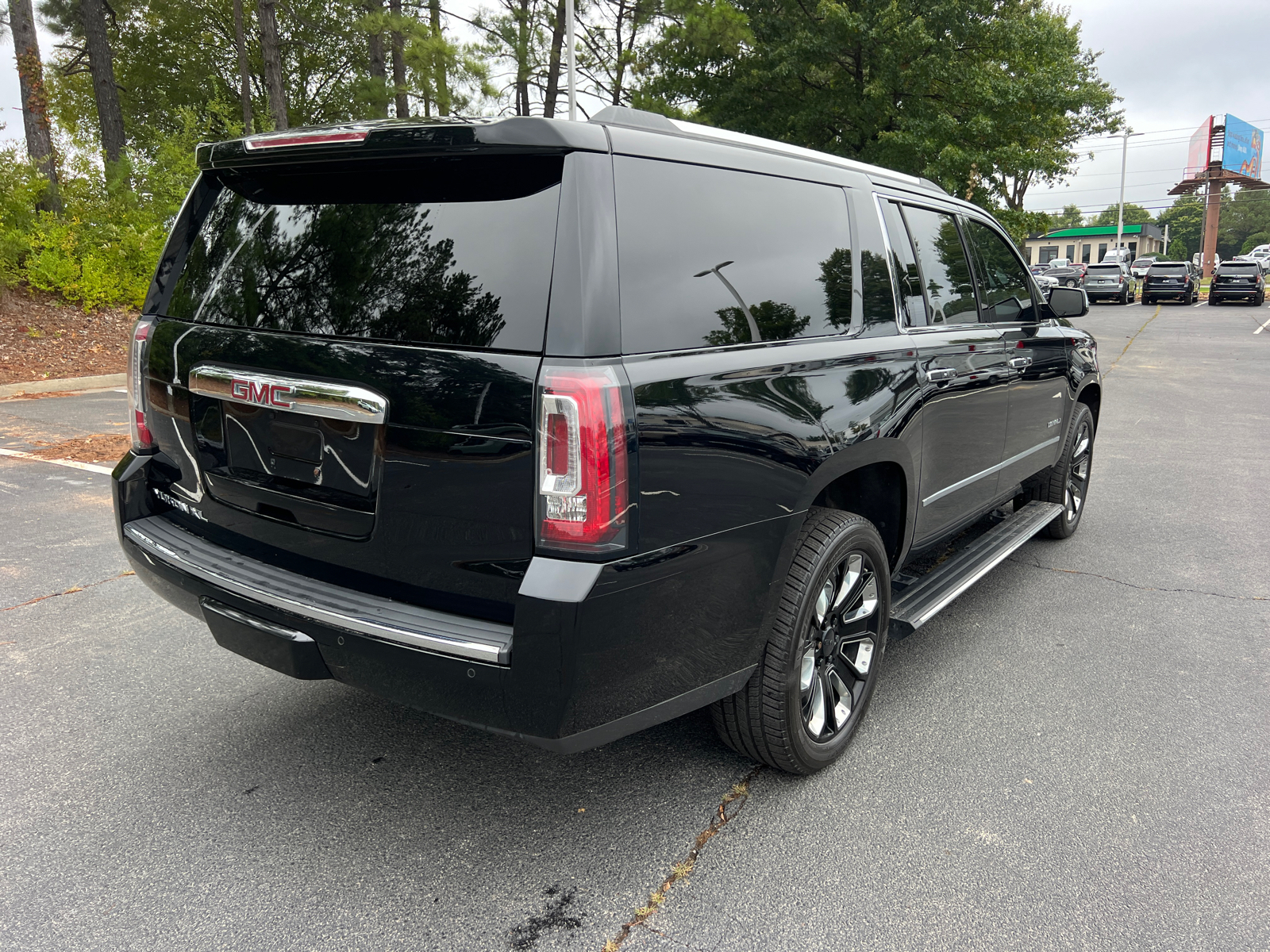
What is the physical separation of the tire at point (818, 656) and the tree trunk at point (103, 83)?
1900 centimetres

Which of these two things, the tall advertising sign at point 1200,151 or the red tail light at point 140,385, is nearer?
the red tail light at point 140,385

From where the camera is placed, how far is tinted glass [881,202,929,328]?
332 cm

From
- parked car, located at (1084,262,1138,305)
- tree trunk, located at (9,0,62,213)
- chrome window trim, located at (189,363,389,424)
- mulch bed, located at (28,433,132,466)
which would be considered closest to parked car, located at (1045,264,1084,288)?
parked car, located at (1084,262,1138,305)

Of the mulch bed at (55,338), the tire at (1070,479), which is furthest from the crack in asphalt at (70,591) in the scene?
the mulch bed at (55,338)

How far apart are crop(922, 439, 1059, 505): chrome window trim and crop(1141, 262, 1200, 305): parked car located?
117 ft

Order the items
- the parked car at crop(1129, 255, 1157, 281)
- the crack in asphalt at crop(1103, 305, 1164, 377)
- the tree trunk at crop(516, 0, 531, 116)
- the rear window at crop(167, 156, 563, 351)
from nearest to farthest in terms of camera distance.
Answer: the rear window at crop(167, 156, 563, 351) < the crack in asphalt at crop(1103, 305, 1164, 377) < the tree trunk at crop(516, 0, 531, 116) < the parked car at crop(1129, 255, 1157, 281)

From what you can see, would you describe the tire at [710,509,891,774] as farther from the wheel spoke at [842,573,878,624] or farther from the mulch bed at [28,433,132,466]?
the mulch bed at [28,433,132,466]

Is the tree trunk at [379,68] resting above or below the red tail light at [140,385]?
above

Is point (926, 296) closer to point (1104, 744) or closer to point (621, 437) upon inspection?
point (1104, 744)

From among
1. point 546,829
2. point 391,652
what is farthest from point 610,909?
point 391,652

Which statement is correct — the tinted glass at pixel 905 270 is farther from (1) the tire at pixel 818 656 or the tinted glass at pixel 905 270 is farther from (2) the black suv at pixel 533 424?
(1) the tire at pixel 818 656

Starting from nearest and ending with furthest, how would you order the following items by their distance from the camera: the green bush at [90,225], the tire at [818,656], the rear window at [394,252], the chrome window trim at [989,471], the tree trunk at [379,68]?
the rear window at [394,252]
the tire at [818,656]
the chrome window trim at [989,471]
the green bush at [90,225]
the tree trunk at [379,68]

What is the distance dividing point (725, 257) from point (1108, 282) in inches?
1498

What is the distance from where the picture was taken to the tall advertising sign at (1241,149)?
233ft
